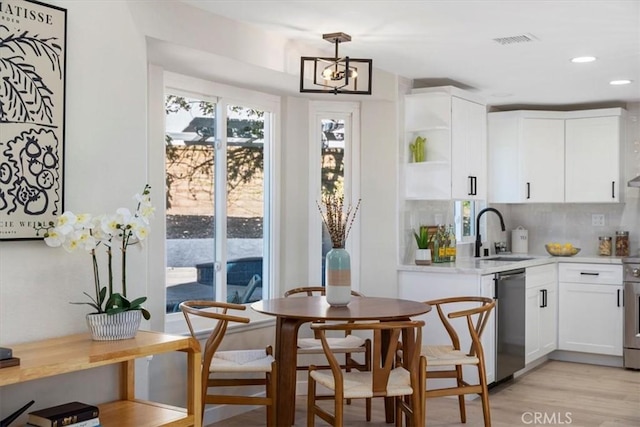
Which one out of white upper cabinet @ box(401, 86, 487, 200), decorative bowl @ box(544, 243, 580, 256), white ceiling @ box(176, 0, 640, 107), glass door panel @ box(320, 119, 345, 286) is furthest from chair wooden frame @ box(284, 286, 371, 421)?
decorative bowl @ box(544, 243, 580, 256)

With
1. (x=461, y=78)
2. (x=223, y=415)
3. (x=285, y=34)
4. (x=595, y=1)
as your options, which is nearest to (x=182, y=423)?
(x=223, y=415)

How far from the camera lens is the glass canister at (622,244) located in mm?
6438

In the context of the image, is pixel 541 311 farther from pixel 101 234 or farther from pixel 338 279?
pixel 101 234

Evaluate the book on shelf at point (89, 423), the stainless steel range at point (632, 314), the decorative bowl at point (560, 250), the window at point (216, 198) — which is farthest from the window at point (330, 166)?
the book on shelf at point (89, 423)

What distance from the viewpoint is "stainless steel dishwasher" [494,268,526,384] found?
5109 mm

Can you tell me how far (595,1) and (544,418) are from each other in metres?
2.54

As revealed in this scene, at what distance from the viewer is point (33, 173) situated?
2.79 metres

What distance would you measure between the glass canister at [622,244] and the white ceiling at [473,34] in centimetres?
157

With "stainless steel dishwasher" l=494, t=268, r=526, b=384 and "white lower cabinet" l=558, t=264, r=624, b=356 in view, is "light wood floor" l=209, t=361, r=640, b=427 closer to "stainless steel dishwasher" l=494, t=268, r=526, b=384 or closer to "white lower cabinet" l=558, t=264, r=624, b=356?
"stainless steel dishwasher" l=494, t=268, r=526, b=384

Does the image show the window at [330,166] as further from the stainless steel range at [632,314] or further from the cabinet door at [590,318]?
the stainless steel range at [632,314]

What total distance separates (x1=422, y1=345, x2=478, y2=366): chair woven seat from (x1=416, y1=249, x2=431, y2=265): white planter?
108cm

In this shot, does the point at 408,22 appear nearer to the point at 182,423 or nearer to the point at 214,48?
the point at 214,48

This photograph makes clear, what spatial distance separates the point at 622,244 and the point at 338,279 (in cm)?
372

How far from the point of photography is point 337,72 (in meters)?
4.11
